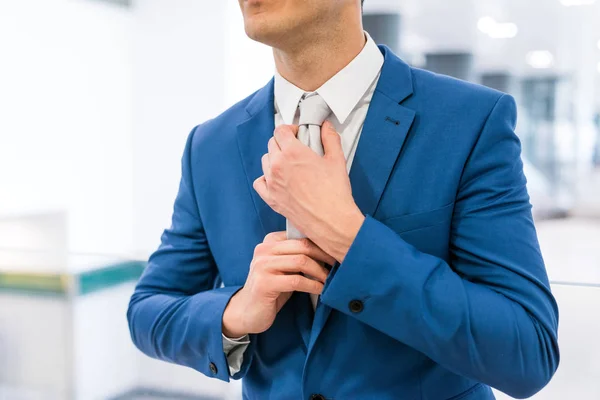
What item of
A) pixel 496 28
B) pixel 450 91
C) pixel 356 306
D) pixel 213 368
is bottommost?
pixel 213 368

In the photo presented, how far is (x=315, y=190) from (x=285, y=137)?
Answer: 4.1 inches

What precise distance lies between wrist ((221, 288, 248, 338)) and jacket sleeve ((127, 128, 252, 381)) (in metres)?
0.01

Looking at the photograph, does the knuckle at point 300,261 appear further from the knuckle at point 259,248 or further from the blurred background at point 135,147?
the blurred background at point 135,147

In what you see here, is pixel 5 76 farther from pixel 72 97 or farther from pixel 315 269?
pixel 315 269

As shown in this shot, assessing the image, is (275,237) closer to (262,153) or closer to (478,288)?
(262,153)

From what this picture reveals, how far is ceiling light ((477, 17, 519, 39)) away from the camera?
10.4 metres

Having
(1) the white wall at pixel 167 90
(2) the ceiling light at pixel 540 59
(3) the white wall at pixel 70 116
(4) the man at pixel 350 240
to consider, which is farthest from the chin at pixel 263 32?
(2) the ceiling light at pixel 540 59

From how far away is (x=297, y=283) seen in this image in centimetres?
103

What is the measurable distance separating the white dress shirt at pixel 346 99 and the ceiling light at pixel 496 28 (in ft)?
32.1

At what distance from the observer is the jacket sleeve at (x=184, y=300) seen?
1.16m

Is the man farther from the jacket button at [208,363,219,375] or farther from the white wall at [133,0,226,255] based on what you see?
the white wall at [133,0,226,255]

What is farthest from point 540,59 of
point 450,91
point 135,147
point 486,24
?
point 450,91

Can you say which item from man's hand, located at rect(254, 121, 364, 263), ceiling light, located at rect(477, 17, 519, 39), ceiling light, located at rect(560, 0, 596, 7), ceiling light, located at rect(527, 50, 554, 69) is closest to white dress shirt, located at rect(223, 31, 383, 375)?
man's hand, located at rect(254, 121, 364, 263)

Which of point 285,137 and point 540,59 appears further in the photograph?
point 540,59
